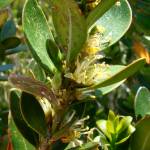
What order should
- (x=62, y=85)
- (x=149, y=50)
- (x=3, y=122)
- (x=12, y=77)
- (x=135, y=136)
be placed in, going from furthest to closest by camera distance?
(x=149, y=50), (x=3, y=122), (x=135, y=136), (x=62, y=85), (x=12, y=77)

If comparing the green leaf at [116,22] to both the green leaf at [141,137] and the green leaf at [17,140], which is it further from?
the green leaf at [17,140]

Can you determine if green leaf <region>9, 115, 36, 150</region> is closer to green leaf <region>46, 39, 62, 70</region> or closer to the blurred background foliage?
green leaf <region>46, 39, 62, 70</region>

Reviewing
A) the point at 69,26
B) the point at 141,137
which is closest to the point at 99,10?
the point at 69,26

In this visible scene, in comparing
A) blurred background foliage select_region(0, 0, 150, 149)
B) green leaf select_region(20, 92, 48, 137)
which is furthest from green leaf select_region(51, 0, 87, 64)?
blurred background foliage select_region(0, 0, 150, 149)

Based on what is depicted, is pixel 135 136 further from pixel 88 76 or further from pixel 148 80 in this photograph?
pixel 148 80

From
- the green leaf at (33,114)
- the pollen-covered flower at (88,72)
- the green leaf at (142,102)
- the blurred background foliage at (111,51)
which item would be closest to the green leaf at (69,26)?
the pollen-covered flower at (88,72)

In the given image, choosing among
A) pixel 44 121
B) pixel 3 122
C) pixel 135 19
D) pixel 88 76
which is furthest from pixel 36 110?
pixel 135 19
